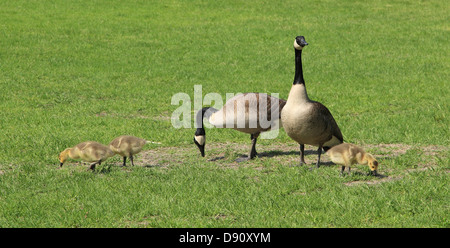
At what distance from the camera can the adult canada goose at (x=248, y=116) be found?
11.5 meters

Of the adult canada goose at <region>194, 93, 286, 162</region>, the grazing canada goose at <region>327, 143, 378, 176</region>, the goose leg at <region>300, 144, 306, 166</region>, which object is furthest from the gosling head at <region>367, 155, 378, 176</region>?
the adult canada goose at <region>194, 93, 286, 162</region>

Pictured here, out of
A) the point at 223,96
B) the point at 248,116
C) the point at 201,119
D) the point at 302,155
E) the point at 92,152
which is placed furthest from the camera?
the point at 223,96

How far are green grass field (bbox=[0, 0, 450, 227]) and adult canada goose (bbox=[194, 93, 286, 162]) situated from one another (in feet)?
1.92

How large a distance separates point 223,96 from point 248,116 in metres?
7.95

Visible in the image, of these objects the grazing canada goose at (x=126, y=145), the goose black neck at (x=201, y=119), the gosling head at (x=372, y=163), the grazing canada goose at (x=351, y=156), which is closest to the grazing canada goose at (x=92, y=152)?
the grazing canada goose at (x=126, y=145)

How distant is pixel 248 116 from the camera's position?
37.6 ft

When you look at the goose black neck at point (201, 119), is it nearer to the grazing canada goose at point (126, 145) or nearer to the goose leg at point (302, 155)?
the grazing canada goose at point (126, 145)

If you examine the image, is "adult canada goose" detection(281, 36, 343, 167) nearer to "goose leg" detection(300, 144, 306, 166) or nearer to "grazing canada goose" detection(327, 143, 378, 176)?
"goose leg" detection(300, 144, 306, 166)

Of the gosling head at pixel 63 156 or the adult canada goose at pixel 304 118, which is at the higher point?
the adult canada goose at pixel 304 118

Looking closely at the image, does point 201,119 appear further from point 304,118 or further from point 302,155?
point 304,118

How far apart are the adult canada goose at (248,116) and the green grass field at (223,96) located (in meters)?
0.58

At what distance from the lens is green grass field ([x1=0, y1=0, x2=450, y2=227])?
8.41 m

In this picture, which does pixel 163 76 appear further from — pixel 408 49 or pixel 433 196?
pixel 433 196

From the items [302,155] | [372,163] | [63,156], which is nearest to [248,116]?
[302,155]
